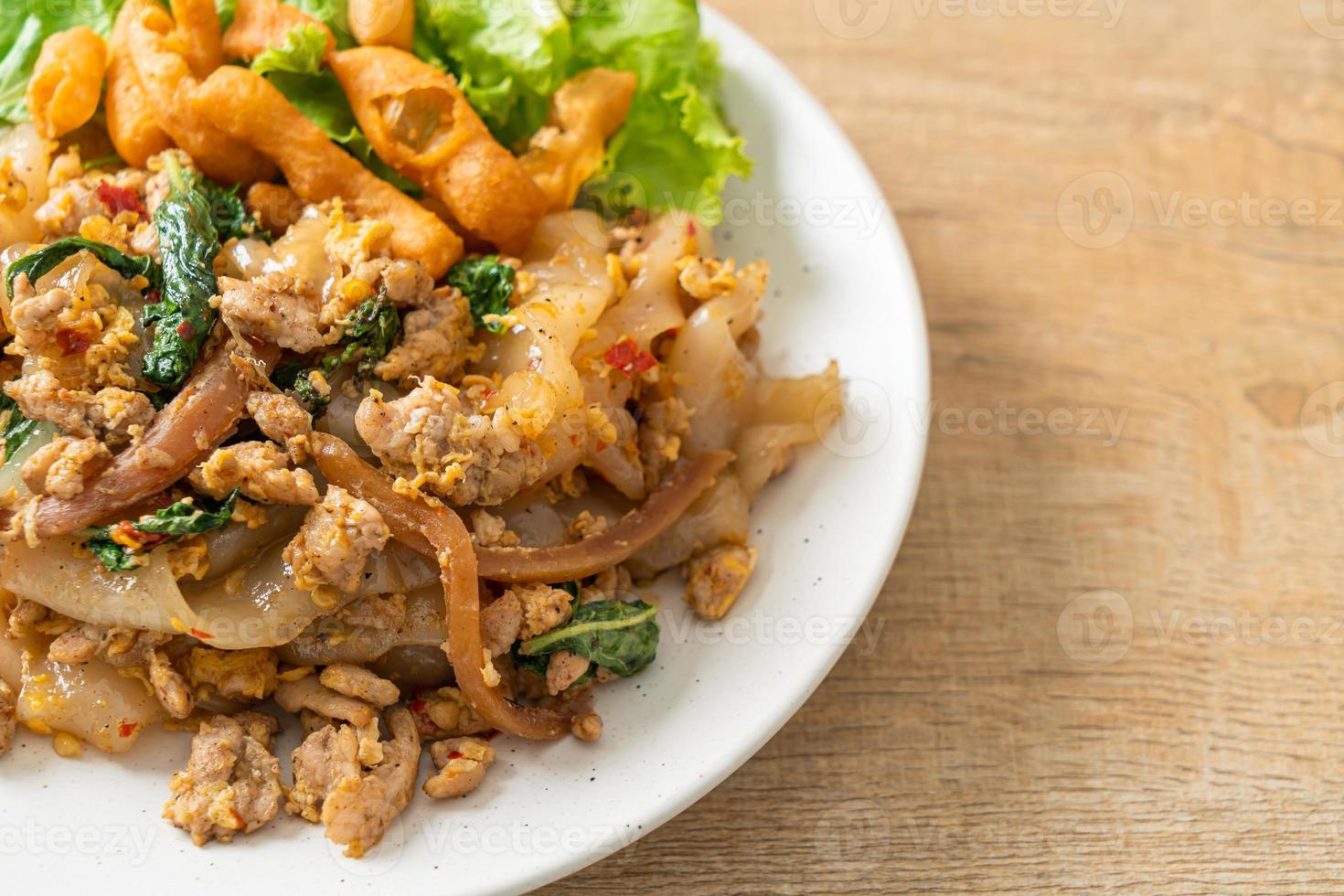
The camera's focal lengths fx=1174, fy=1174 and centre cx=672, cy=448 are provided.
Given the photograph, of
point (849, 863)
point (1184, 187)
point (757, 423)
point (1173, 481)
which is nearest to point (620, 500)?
point (757, 423)

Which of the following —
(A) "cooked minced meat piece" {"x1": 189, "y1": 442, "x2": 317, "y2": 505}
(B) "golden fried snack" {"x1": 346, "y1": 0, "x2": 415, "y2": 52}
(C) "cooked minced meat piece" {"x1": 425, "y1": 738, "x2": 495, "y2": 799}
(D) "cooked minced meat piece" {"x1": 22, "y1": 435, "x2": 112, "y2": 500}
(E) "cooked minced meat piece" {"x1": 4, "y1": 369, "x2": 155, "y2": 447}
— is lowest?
(C) "cooked minced meat piece" {"x1": 425, "y1": 738, "x2": 495, "y2": 799}

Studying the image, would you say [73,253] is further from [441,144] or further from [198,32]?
[441,144]

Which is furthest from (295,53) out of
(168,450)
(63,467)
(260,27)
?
(63,467)

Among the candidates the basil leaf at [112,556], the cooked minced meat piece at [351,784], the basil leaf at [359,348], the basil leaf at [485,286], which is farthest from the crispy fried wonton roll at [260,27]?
the cooked minced meat piece at [351,784]

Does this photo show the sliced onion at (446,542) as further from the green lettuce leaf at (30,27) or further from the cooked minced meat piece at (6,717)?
the green lettuce leaf at (30,27)

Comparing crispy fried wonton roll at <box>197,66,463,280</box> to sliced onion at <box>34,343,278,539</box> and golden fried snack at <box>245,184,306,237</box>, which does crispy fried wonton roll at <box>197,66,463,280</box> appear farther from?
sliced onion at <box>34,343,278,539</box>

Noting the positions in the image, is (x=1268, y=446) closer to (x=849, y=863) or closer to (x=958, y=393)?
(x=958, y=393)

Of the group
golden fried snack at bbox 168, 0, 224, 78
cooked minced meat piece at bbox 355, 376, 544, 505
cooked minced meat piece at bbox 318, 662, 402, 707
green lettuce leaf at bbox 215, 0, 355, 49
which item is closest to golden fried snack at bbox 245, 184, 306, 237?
golden fried snack at bbox 168, 0, 224, 78
